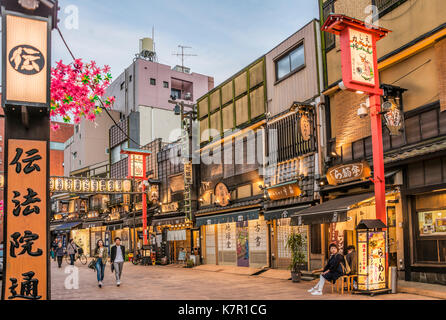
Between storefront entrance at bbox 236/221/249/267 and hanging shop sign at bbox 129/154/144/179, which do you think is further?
hanging shop sign at bbox 129/154/144/179

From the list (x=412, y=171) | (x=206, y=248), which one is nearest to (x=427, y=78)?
(x=412, y=171)

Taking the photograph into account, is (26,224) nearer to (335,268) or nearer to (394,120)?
(335,268)

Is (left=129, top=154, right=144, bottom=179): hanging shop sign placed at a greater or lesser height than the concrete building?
lesser

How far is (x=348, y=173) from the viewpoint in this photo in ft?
51.8

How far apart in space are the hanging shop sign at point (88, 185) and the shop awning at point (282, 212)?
52.7ft

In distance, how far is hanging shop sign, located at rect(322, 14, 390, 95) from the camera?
1303cm

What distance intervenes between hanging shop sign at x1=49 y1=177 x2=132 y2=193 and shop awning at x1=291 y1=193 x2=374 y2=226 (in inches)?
785

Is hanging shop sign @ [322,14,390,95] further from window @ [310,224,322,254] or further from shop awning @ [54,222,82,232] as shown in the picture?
shop awning @ [54,222,82,232]

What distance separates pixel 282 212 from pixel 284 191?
3.19 ft

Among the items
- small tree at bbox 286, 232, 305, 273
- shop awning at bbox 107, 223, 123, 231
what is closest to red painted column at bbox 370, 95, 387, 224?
small tree at bbox 286, 232, 305, 273

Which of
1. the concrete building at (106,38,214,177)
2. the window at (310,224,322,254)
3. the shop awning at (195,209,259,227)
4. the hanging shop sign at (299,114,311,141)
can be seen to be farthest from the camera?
the concrete building at (106,38,214,177)

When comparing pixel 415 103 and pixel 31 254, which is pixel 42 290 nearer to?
pixel 31 254

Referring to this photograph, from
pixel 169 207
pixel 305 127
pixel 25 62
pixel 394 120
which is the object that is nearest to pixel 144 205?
pixel 169 207

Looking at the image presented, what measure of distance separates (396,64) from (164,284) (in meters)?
11.9
